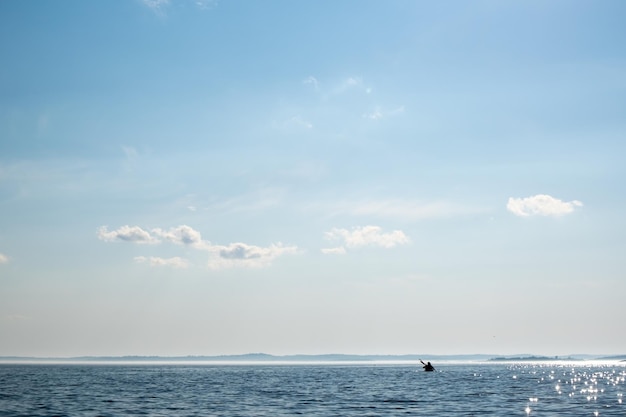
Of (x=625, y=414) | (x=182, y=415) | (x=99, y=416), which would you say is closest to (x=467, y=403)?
(x=625, y=414)

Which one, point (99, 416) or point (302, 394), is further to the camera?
point (302, 394)

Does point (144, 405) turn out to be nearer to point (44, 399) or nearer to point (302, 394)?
point (44, 399)

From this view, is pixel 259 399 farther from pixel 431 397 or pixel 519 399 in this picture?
pixel 519 399

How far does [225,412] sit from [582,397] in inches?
1803

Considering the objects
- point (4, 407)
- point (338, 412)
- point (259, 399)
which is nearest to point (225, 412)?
point (338, 412)

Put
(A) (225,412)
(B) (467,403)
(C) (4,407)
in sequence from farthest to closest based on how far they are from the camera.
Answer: (B) (467,403), (C) (4,407), (A) (225,412)

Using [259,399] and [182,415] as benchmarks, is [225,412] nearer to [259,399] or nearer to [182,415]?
[182,415]

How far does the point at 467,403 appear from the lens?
68938mm

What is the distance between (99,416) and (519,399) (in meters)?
46.9

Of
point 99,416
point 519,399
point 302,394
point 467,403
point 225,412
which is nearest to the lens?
point 99,416

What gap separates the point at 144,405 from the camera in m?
66.3

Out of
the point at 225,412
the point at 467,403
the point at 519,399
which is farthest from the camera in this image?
the point at 519,399

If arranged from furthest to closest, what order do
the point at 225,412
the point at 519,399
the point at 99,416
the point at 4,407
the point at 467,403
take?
1. the point at 519,399
2. the point at 467,403
3. the point at 4,407
4. the point at 225,412
5. the point at 99,416

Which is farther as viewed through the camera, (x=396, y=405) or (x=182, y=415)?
(x=396, y=405)
